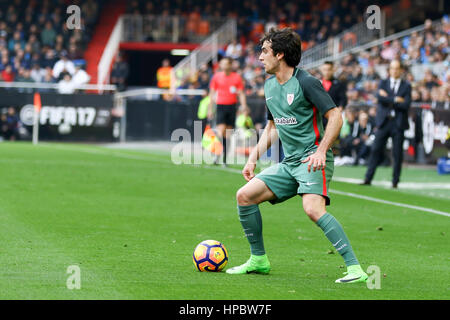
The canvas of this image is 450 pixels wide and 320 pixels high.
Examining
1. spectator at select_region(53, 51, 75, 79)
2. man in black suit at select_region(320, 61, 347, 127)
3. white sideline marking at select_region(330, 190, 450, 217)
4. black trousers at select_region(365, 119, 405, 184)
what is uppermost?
spectator at select_region(53, 51, 75, 79)

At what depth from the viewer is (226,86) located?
20.0 metres

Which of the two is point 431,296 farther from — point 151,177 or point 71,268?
point 151,177

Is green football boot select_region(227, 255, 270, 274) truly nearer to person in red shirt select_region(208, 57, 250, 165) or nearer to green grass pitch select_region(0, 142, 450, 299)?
green grass pitch select_region(0, 142, 450, 299)

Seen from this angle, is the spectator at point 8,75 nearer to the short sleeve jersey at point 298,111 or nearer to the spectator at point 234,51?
the spectator at point 234,51

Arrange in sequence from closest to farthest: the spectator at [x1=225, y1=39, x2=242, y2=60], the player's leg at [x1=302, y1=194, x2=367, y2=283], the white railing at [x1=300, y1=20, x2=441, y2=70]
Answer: the player's leg at [x1=302, y1=194, x2=367, y2=283]
the white railing at [x1=300, y1=20, x2=441, y2=70]
the spectator at [x1=225, y1=39, x2=242, y2=60]

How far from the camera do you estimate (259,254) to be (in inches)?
281

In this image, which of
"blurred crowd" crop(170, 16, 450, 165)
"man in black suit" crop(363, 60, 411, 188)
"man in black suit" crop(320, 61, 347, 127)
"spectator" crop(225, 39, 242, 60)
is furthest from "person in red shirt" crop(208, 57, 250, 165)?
"spectator" crop(225, 39, 242, 60)

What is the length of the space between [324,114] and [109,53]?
33658 mm

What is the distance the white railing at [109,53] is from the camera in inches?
1508

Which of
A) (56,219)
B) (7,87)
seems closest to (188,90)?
(7,87)

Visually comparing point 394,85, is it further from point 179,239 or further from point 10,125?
point 10,125

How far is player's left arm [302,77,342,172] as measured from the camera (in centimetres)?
671

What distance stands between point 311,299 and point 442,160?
14844 mm

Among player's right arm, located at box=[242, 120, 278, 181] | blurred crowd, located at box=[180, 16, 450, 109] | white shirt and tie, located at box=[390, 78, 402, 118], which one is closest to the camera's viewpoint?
player's right arm, located at box=[242, 120, 278, 181]
